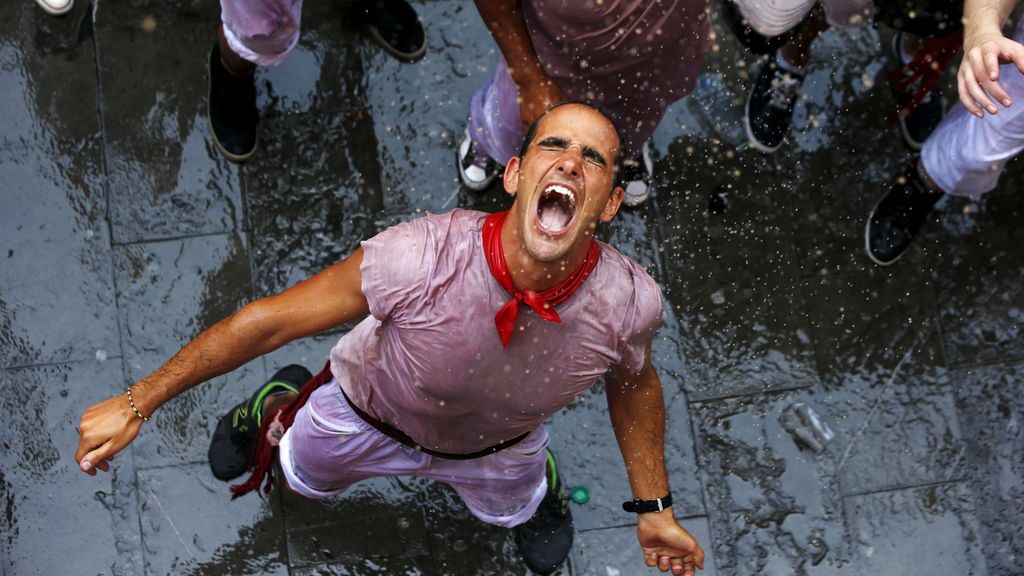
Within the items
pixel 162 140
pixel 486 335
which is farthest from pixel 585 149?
pixel 162 140

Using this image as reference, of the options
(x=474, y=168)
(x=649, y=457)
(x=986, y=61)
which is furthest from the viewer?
(x=474, y=168)

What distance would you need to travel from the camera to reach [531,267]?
105 inches

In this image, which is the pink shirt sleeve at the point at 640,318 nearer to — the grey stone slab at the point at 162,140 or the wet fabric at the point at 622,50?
the wet fabric at the point at 622,50

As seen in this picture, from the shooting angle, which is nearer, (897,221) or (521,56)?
(521,56)

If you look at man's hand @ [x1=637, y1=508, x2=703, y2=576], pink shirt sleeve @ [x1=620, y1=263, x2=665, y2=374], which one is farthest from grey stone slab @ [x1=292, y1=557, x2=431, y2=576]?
pink shirt sleeve @ [x1=620, y1=263, x2=665, y2=374]

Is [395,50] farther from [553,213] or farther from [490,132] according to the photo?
[553,213]

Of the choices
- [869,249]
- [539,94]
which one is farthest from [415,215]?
[869,249]

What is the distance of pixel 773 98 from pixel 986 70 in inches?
68.0

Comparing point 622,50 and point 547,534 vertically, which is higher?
point 622,50

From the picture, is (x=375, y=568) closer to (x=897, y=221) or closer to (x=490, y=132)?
(x=490, y=132)

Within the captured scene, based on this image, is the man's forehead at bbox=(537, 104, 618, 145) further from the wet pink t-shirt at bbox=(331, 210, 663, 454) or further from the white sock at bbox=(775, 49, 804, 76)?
the white sock at bbox=(775, 49, 804, 76)

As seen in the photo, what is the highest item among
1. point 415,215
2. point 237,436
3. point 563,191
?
point 563,191

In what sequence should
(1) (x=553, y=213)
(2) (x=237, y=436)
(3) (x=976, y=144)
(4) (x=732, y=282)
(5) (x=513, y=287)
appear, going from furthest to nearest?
1. (4) (x=732, y=282)
2. (2) (x=237, y=436)
3. (3) (x=976, y=144)
4. (1) (x=553, y=213)
5. (5) (x=513, y=287)

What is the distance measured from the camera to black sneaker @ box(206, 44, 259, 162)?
Answer: 450 cm
